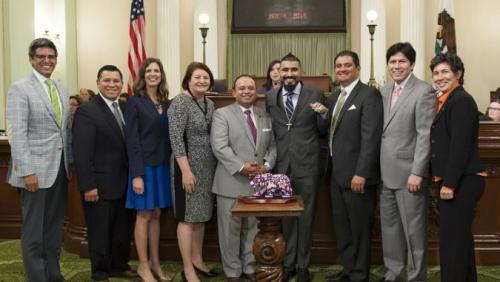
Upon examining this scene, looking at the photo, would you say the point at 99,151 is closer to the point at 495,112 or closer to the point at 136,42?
the point at 495,112

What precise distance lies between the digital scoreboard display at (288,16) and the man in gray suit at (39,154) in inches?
457

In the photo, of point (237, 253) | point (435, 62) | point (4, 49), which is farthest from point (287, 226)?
point (4, 49)

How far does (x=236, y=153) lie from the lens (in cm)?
447

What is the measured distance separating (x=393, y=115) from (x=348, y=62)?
548 mm

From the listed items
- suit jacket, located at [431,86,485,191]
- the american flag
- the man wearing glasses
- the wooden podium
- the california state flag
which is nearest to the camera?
suit jacket, located at [431,86,485,191]

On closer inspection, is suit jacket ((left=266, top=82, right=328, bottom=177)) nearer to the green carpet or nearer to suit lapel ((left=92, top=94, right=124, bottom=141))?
the green carpet

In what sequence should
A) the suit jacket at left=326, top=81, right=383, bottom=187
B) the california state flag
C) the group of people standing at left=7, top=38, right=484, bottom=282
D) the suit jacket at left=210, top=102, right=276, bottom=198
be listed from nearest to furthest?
the group of people standing at left=7, top=38, right=484, bottom=282
the suit jacket at left=326, top=81, right=383, bottom=187
the suit jacket at left=210, top=102, right=276, bottom=198
the california state flag

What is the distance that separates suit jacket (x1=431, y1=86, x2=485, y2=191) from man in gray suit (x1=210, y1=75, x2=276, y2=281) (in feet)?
4.33

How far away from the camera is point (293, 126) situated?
453 centimetres

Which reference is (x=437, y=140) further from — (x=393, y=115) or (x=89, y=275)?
(x=89, y=275)

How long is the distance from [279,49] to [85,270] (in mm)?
11339

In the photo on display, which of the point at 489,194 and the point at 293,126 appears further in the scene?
the point at 489,194

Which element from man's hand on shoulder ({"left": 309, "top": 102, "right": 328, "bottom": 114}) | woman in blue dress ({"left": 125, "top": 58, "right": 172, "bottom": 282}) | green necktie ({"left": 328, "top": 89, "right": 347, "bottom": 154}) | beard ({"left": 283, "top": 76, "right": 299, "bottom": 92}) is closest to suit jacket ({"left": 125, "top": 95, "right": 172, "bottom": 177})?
woman in blue dress ({"left": 125, "top": 58, "right": 172, "bottom": 282})

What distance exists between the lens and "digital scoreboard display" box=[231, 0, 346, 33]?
15.4 metres
